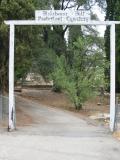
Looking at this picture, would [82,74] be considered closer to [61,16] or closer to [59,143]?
[61,16]

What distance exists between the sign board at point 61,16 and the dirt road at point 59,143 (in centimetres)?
432

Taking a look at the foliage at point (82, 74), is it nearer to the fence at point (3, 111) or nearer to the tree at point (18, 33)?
the tree at point (18, 33)

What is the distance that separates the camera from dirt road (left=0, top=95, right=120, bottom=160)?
13756 millimetres

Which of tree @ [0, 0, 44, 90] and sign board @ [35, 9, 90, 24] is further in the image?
tree @ [0, 0, 44, 90]

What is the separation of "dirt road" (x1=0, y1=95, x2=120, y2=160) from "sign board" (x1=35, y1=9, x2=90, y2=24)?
4.32m

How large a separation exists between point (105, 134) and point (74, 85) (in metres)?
14.6

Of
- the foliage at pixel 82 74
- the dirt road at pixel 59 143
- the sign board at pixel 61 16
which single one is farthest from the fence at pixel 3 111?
the foliage at pixel 82 74

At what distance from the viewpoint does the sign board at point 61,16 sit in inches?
829

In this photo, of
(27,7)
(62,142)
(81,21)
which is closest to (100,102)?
(27,7)

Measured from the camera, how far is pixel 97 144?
16453 mm

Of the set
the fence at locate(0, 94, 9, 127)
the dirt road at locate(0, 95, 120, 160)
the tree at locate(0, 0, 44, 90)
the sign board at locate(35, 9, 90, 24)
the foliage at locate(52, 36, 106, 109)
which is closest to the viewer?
the dirt road at locate(0, 95, 120, 160)

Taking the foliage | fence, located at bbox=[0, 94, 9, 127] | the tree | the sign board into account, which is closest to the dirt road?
fence, located at bbox=[0, 94, 9, 127]

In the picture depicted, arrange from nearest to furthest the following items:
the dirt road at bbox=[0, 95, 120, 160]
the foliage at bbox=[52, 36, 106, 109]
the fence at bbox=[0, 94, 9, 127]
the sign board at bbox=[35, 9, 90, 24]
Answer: the dirt road at bbox=[0, 95, 120, 160]
the sign board at bbox=[35, 9, 90, 24]
the fence at bbox=[0, 94, 9, 127]
the foliage at bbox=[52, 36, 106, 109]

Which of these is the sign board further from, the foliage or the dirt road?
the foliage
